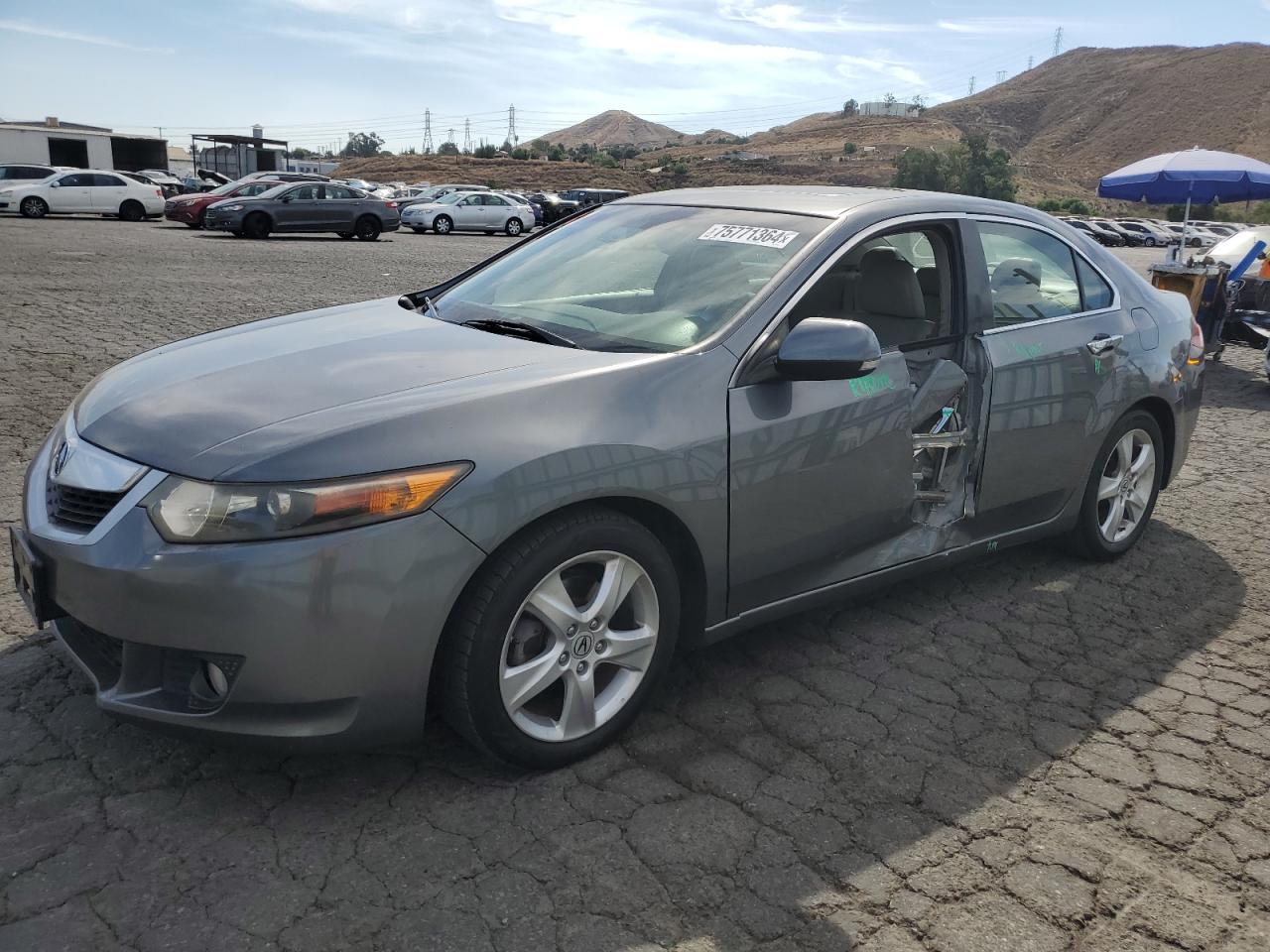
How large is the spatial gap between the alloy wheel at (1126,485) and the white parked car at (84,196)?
3170 cm

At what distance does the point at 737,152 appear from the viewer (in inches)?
4545

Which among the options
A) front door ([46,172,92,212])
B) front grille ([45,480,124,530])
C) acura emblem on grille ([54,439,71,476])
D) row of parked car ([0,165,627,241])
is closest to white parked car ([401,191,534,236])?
row of parked car ([0,165,627,241])

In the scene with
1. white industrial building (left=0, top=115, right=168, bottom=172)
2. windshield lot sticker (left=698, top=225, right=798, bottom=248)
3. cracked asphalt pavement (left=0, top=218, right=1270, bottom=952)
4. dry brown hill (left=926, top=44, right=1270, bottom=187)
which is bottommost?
cracked asphalt pavement (left=0, top=218, right=1270, bottom=952)

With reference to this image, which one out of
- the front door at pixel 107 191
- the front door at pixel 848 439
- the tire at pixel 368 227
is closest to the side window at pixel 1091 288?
the front door at pixel 848 439

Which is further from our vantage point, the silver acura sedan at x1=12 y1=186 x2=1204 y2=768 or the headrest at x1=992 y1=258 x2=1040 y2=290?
the headrest at x1=992 y1=258 x2=1040 y2=290

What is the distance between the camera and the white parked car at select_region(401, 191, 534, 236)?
32.3 m

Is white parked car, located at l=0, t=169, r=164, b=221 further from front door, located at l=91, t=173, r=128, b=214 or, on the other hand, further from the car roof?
the car roof

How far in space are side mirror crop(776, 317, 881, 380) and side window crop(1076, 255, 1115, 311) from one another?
1.81m

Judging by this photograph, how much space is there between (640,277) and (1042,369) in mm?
1642

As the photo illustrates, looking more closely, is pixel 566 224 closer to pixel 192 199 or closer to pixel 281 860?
pixel 281 860

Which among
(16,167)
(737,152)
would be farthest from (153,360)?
(737,152)

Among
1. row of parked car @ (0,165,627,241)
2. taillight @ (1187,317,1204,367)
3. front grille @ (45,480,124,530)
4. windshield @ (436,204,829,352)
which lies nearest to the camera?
front grille @ (45,480,124,530)

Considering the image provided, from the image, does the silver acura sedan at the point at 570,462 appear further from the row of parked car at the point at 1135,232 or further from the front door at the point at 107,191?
the row of parked car at the point at 1135,232

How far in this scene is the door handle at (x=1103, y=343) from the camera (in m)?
4.30
